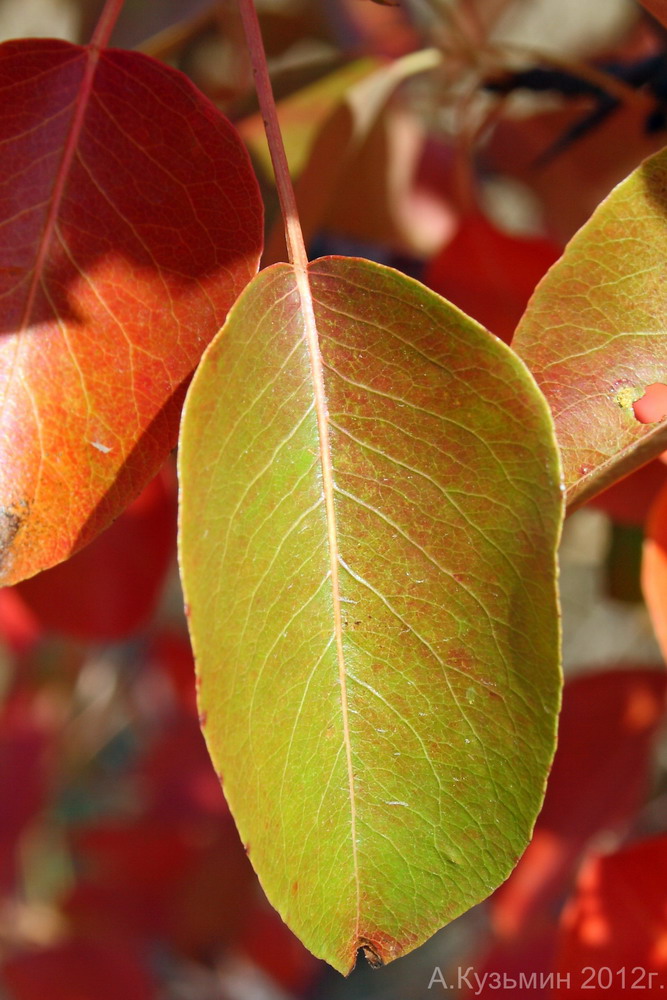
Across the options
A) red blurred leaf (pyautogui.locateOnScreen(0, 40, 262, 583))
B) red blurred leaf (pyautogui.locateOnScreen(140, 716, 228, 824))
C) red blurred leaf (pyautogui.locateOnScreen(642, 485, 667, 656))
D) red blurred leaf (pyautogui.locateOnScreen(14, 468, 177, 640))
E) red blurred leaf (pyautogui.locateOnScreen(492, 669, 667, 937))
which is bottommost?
red blurred leaf (pyautogui.locateOnScreen(140, 716, 228, 824))

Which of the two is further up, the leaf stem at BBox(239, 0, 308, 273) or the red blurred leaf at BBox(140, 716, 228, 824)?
the leaf stem at BBox(239, 0, 308, 273)

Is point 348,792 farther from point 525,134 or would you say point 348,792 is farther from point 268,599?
point 525,134

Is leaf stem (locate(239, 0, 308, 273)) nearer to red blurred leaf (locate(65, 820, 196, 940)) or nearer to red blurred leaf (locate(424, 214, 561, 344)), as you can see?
red blurred leaf (locate(424, 214, 561, 344))

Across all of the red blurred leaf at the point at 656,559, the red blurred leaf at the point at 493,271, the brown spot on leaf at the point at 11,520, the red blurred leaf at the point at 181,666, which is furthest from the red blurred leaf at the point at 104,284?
the red blurred leaf at the point at 181,666

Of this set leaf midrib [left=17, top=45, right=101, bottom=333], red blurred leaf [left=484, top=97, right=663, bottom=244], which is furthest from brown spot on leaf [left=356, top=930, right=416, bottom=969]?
red blurred leaf [left=484, top=97, right=663, bottom=244]

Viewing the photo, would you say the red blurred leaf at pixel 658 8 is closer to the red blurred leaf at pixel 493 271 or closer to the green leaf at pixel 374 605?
the green leaf at pixel 374 605

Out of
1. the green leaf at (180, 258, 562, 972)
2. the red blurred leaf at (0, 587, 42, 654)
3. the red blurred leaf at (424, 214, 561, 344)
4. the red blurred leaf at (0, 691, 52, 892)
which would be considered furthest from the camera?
the red blurred leaf at (0, 691, 52, 892)

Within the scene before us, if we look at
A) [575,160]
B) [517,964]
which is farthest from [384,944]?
[575,160]
